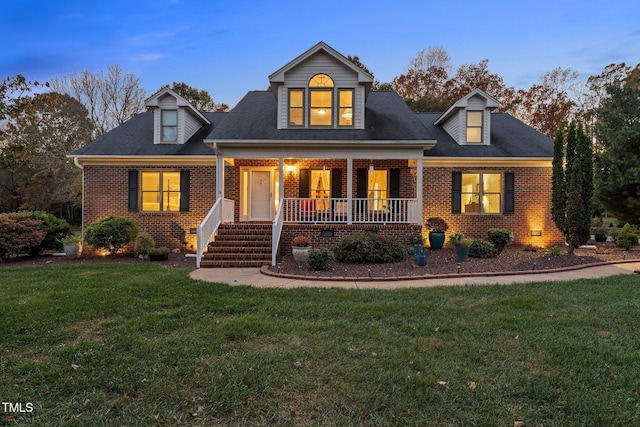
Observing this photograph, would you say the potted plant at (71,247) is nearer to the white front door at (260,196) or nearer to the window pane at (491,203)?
the white front door at (260,196)

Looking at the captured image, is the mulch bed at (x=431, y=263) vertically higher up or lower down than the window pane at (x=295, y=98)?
lower down

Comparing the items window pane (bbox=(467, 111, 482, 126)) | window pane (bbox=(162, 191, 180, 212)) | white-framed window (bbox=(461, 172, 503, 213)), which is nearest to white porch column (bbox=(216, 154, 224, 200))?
window pane (bbox=(162, 191, 180, 212))

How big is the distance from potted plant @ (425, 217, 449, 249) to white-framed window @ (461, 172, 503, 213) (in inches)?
54.2

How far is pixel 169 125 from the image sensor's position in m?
13.5

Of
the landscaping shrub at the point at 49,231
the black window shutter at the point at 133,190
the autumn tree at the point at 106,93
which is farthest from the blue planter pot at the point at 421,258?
the autumn tree at the point at 106,93

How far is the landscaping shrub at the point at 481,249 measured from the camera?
34.1ft

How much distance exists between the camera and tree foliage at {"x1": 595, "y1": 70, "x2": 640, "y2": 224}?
11.9 metres

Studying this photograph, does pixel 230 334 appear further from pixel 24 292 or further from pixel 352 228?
pixel 352 228

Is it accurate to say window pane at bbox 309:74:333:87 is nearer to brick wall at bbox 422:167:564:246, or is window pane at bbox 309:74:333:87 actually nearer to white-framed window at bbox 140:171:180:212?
brick wall at bbox 422:167:564:246

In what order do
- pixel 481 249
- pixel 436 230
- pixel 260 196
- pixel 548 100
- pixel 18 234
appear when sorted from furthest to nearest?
pixel 548 100
pixel 260 196
pixel 436 230
pixel 18 234
pixel 481 249

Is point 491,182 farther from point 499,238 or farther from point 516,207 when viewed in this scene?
point 499,238

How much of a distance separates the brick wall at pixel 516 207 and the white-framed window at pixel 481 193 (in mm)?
256

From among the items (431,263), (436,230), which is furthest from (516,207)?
(431,263)

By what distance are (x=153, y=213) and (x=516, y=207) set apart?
13455mm
